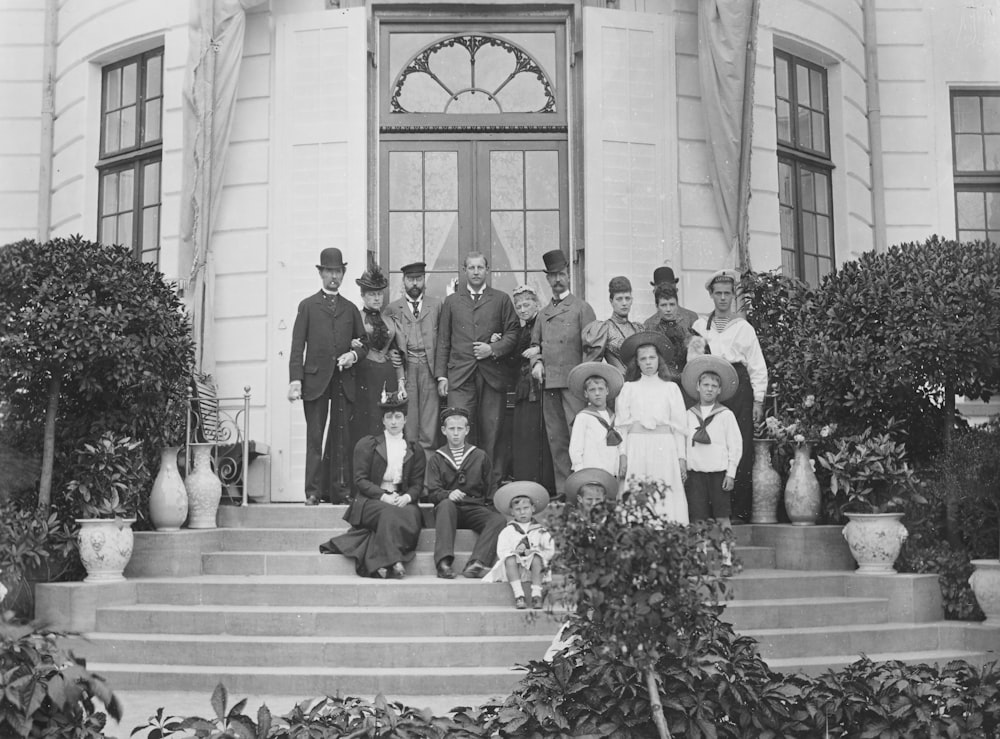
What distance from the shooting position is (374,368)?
9617 millimetres

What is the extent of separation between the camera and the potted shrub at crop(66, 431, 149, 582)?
8.26m

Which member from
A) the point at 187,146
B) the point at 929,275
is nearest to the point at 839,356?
the point at 929,275

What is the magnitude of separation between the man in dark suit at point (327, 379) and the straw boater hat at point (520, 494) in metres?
1.76

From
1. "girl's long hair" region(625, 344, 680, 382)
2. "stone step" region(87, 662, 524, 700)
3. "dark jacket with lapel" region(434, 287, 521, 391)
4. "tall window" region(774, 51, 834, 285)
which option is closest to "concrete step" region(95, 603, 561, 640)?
"stone step" region(87, 662, 524, 700)

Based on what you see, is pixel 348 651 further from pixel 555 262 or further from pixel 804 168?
pixel 804 168

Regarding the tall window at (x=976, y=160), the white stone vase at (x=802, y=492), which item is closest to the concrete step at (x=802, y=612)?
the white stone vase at (x=802, y=492)

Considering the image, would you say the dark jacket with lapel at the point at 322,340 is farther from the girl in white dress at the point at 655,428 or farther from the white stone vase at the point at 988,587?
the white stone vase at the point at 988,587

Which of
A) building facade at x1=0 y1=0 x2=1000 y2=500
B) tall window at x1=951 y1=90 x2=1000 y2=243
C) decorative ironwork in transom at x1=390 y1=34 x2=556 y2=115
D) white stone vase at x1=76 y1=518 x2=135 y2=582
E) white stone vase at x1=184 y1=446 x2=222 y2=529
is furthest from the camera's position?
tall window at x1=951 y1=90 x2=1000 y2=243

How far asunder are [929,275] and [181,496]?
5528 millimetres

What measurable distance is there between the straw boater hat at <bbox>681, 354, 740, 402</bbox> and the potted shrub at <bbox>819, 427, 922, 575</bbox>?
81 centimetres

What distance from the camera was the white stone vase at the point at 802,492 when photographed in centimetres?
900

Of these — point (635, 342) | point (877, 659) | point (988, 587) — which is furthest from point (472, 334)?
point (988, 587)

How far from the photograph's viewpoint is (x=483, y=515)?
8.38 metres

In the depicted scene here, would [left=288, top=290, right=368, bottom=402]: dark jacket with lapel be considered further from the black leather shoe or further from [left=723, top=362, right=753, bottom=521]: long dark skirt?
[left=723, top=362, right=753, bottom=521]: long dark skirt
